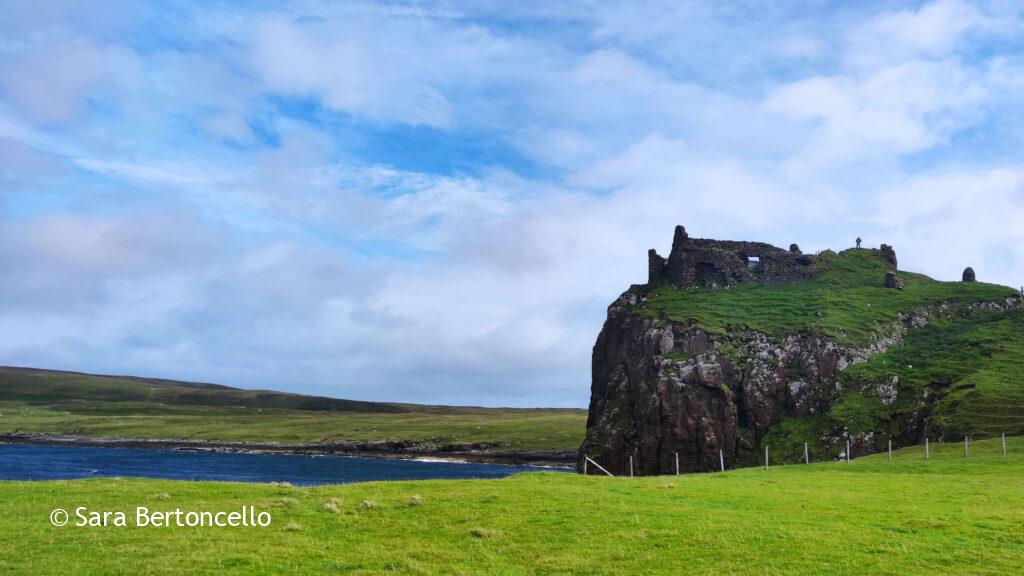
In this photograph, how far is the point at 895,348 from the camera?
354 feet

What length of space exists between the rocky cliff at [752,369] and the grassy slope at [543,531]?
180 ft

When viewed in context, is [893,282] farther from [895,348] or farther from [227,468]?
[227,468]

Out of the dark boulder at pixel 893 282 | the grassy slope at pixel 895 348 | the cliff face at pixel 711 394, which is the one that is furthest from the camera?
the dark boulder at pixel 893 282

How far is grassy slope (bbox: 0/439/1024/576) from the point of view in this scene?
2350cm

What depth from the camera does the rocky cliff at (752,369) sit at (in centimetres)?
9338

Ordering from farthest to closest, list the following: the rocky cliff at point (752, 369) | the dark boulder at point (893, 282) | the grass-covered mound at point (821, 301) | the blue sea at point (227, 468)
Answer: the dark boulder at point (893, 282) < the grass-covered mound at point (821, 301) < the blue sea at point (227, 468) < the rocky cliff at point (752, 369)

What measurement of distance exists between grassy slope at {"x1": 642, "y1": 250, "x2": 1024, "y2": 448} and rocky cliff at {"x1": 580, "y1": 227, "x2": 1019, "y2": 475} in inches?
12.7

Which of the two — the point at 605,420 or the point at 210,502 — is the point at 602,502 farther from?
the point at 605,420

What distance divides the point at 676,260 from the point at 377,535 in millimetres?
120590

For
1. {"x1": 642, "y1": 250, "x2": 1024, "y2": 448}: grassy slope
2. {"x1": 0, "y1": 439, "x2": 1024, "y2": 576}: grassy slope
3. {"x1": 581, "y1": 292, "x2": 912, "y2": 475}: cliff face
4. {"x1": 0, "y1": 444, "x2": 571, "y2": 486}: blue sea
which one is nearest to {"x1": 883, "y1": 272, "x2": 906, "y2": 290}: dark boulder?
{"x1": 642, "y1": 250, "x2": 1024, "y2": 448}: grassy slope

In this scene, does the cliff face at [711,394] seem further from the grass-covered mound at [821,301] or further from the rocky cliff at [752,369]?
the grass-covered mound at [821,301]

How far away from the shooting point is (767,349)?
348 ft

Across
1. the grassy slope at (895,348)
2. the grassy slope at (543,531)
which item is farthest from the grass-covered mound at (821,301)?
the grassy slope at (543,531)

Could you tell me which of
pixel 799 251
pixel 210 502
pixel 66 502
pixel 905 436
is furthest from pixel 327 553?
pixel 799 251
